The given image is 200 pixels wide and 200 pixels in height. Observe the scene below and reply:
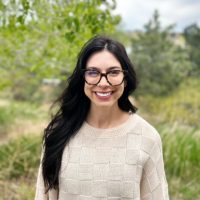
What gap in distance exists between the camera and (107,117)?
2250 mm

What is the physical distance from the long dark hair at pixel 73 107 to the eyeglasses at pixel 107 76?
0.22 feet

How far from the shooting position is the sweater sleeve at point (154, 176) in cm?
217

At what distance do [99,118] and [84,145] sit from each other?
0.55 ft

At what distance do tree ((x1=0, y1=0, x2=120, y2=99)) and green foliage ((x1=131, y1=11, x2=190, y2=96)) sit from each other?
14560mm

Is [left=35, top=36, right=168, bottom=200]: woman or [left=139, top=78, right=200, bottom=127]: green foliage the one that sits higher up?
[left=139, top=78, right=200, bottom=127]: green foliage

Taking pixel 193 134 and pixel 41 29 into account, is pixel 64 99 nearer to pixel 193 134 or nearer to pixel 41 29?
pixel 41 29

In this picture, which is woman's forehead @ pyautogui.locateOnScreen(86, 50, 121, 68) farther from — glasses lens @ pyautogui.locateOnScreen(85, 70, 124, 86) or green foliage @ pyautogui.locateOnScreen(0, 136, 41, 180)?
green foliage @ pyautogui.locateOnScreen(0, 136, 41, 180)

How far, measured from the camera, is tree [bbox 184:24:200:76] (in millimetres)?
26131

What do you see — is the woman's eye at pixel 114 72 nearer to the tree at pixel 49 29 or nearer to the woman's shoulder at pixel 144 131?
the woman's shoulder at pixel 144 131

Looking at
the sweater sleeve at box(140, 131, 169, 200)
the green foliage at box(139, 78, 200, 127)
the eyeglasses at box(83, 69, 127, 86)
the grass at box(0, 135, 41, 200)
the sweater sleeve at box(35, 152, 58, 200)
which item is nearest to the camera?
the eyeglasses at box(83, 69, 127, 86)

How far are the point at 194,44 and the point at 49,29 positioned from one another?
946 inches

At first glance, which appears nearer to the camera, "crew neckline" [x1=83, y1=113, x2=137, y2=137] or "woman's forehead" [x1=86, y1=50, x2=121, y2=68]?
"woman's forehead" [x1=86, y1=50, x2=121, y2=68]

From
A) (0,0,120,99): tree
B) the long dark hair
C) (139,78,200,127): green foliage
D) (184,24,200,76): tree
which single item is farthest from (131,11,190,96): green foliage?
the long dark hair

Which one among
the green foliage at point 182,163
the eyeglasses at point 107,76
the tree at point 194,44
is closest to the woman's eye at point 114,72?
the eyeglasses at point 107,76
